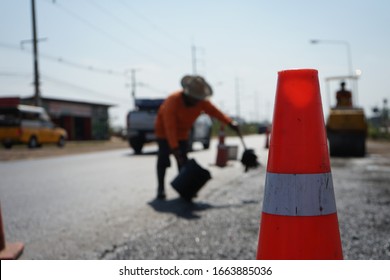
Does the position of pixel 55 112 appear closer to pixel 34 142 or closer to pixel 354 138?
pixel 34 142

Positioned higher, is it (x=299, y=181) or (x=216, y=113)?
(x=216, y=113)

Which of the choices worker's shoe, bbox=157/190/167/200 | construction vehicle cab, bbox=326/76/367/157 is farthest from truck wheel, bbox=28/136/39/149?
worker's shoe, bbox=157/190/167/200

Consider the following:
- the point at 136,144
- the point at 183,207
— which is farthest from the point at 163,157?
the point at 136,144

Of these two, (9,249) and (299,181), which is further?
(9,249)

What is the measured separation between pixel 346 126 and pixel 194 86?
7524 millimetres

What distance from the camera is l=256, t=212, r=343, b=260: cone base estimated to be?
1895 mm

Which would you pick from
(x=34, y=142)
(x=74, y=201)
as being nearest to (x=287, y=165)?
(x=74, y=201)

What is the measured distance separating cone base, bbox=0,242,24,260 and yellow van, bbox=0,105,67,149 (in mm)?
18191

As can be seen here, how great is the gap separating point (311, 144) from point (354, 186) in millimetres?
5038

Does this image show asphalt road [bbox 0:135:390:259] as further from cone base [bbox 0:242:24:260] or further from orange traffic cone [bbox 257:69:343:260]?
orange traffic cone [bbox 257:69:343:260]

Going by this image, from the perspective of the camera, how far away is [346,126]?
479 inches

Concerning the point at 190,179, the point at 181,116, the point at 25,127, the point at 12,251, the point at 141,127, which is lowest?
the point at 12,251

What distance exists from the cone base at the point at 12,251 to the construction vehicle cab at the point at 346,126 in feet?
32.2

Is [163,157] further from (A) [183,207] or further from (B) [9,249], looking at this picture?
(B) [9,249]
